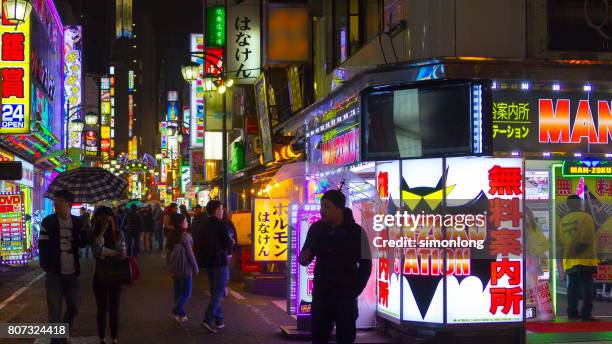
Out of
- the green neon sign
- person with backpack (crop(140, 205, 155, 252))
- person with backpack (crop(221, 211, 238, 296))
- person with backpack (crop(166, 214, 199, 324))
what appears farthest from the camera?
the green neon sign

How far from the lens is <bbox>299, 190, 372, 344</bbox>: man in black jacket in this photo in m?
7.59

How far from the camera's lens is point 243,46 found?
88.8ft

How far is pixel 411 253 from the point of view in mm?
10750

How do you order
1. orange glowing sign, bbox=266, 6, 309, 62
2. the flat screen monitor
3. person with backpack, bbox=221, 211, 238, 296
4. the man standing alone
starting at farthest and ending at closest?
orange glowing sign, bbox=266, 6, 309, 62 → the man standing alone → person with backpack, bbox=221, 211, 238, 296 → the flat screen monitor

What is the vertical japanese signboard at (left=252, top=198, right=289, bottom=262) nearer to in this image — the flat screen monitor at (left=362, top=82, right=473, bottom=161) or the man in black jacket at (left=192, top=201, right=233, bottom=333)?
the man in black jacket at (left=192, top=201, right=233, bottom=333)

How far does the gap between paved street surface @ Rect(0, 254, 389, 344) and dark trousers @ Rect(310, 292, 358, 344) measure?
10.9 ft

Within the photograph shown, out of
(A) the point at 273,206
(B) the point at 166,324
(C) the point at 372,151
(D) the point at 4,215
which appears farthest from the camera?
(D) the point at 4,215

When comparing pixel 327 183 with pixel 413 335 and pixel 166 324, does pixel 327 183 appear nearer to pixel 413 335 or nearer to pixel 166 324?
pixel 413 335

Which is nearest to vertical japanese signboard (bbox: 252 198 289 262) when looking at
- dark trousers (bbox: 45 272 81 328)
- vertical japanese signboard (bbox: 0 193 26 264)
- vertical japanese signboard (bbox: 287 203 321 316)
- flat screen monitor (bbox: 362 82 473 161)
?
vertical japanese signboard (bbox: 287 203 321 316)

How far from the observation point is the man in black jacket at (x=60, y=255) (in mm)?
9773

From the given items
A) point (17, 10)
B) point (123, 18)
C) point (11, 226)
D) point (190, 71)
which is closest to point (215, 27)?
point (190, 71)

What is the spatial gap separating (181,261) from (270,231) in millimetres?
3992

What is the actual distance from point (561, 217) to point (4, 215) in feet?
54.8

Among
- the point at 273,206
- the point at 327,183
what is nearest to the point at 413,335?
the point at 327,183
